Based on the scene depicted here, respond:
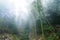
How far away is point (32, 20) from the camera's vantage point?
→ 3330 mm

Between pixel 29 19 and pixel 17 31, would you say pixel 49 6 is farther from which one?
pixel 17 31

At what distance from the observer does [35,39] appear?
10.8 feet

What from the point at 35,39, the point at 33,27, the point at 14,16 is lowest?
the point at 35,39

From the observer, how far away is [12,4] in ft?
11.0

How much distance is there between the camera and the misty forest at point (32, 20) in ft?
10.7

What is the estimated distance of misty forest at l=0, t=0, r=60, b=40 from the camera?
3.26m

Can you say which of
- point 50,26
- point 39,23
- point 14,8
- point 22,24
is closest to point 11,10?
point 14,8

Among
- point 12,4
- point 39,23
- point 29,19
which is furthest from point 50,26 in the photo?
point 12,4

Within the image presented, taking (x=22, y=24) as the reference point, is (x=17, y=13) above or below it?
above

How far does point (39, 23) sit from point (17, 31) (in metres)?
0.47

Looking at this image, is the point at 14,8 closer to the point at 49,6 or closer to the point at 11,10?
the point at 11,10

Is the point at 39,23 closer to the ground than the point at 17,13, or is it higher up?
closer to the ground

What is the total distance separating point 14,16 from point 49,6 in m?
0.74

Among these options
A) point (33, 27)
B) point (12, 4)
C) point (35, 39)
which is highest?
point (12, 4)
